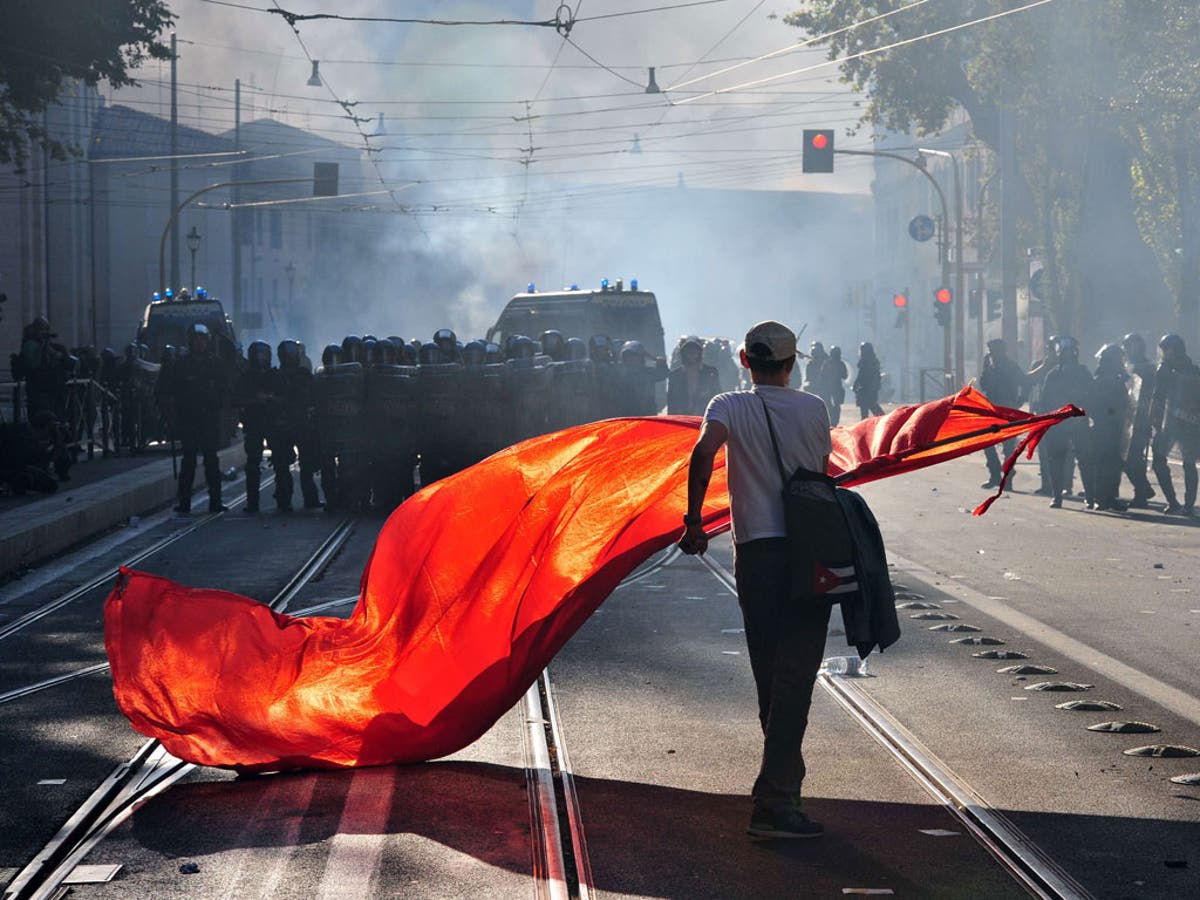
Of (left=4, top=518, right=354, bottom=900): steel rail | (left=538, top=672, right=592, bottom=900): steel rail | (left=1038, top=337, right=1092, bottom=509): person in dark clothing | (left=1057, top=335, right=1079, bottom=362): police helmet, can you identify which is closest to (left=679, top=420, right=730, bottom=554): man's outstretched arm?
(left=538, top=672, right=592, bottom=900): steel rail

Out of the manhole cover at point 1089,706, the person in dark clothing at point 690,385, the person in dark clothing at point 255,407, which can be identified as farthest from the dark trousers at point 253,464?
the manhole cover at point 1089,706

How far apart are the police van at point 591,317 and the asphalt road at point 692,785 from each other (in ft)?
51.4

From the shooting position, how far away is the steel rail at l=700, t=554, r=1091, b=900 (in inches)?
204

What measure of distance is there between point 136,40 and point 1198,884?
81.3 feet

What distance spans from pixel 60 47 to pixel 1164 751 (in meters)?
22.3

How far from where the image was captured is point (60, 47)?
1017 inches

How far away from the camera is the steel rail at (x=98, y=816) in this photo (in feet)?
17.1

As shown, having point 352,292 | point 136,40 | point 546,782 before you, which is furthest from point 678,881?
point 352,292

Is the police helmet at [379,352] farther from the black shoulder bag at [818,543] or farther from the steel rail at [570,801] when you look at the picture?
the black shoulder bag at [818,543]

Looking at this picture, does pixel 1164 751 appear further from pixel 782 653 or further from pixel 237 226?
pixel 237 226

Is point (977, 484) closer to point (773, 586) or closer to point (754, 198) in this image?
point (773, 586)

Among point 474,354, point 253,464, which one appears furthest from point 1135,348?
point 253,464

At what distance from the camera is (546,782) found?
6.48 meters

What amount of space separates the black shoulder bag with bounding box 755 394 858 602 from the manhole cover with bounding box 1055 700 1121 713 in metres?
2.60
